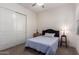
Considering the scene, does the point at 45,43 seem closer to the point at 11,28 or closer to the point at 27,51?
the point at 27,51

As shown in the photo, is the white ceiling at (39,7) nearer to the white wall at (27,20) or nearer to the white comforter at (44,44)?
the white wall at (27,20)

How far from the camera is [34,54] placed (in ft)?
5.07

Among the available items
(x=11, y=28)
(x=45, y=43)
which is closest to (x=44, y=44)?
(x=45, y=43)

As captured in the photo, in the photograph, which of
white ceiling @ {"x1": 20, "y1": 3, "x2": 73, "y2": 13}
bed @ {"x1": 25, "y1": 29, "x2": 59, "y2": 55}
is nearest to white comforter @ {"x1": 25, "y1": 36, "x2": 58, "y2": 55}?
bed @ {"x1": 25, "y1": 29, "x2": 59, "y2": 55}

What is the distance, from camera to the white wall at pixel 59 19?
1.56m

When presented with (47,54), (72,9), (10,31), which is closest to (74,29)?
(72,9)

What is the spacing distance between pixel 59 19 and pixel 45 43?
674mm

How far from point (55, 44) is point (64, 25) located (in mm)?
496

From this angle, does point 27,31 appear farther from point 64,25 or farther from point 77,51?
point 77,51

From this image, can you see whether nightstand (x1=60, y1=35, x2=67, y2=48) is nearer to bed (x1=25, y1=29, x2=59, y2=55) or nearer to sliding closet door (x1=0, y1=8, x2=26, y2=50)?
bed (x1=25, y1=29, x2=59, y2=55)

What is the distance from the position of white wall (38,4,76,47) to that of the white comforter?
274 mm

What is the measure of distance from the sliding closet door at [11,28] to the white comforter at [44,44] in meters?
0.22

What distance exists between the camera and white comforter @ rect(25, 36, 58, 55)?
1505 mm

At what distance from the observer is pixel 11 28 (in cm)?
165
